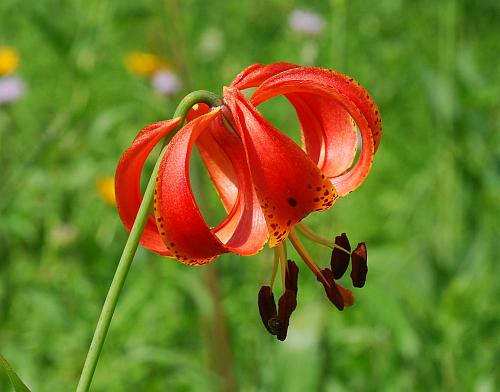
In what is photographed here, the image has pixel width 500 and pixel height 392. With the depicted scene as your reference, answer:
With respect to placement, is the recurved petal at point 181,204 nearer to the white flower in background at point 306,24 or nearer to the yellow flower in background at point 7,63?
the white flower in background at point 306,24

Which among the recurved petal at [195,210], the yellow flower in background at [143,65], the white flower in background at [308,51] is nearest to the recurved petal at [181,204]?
the recurved petal at [195,210]

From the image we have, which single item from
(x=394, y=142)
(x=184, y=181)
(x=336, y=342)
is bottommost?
(x=184, y=181)

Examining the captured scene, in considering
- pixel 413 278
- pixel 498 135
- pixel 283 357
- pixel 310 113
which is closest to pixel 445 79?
pixel 498 135

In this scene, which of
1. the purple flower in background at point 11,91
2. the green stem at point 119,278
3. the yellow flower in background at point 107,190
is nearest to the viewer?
the green stem at point 119,278

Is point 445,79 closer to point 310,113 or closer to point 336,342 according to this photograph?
point 336,342

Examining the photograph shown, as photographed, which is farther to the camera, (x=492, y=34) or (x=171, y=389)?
(x=492, y=34)
